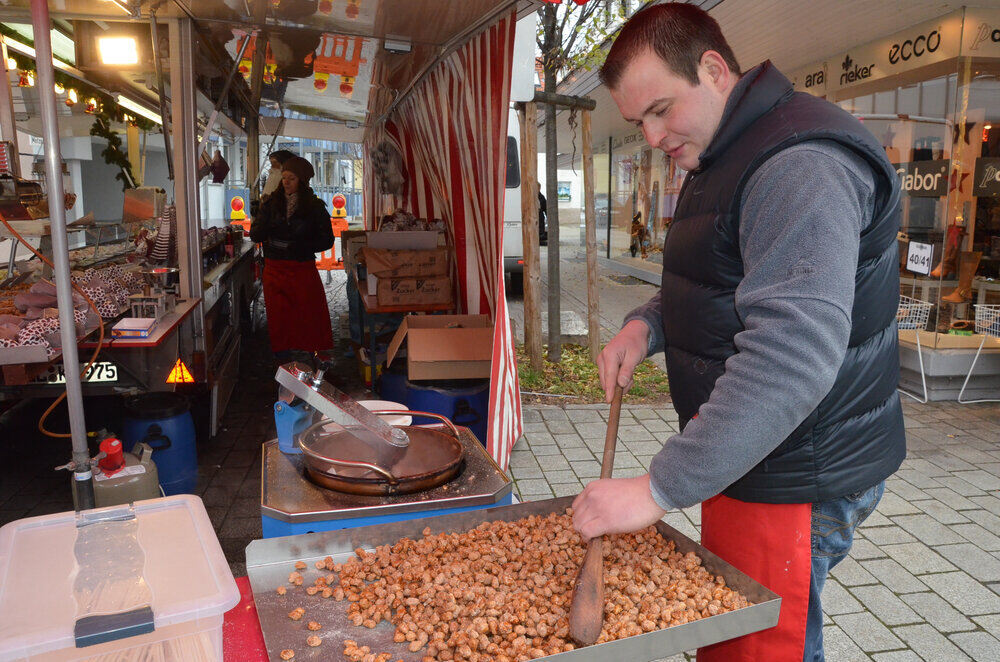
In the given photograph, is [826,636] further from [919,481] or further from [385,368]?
[385,368]

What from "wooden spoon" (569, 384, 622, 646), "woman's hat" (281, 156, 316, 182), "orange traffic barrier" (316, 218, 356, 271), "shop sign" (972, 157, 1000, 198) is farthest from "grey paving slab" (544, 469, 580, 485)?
"orange traffic barrier" (316, 218, 356, 271)

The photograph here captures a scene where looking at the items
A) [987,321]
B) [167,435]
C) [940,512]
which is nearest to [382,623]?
[167,435]

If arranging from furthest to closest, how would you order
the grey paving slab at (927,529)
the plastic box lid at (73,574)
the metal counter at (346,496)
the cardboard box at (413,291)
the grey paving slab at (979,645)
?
the cardboard box at (413,291)
the grey paving slab at (927,529)
the grey paving slab at (979,645)
the metal counter at (346,496)
the plastic box lid at (73,574)

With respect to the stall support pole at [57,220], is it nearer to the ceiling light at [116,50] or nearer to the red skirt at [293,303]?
the ceiling light at [116,50]

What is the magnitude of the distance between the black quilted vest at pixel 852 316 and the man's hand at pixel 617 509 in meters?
0.38

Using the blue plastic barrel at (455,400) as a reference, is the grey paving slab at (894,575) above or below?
below

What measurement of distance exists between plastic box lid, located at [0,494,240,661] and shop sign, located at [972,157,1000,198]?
7.60 m

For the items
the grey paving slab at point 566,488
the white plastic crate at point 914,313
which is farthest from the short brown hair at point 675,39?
the white plastic crate at point 914,313

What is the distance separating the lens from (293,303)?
24.5ft

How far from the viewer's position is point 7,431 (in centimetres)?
572

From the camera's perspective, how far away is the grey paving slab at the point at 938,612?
338 centimetres

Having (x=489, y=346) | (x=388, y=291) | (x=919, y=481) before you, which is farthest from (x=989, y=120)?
(x=388, y=291)

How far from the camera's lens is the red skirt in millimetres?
7402

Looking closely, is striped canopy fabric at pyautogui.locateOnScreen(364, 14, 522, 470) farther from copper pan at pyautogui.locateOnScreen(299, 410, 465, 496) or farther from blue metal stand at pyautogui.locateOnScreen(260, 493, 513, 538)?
blue metal stand at pyautogui.locateOnScreen(260, 493, 513, 538)
